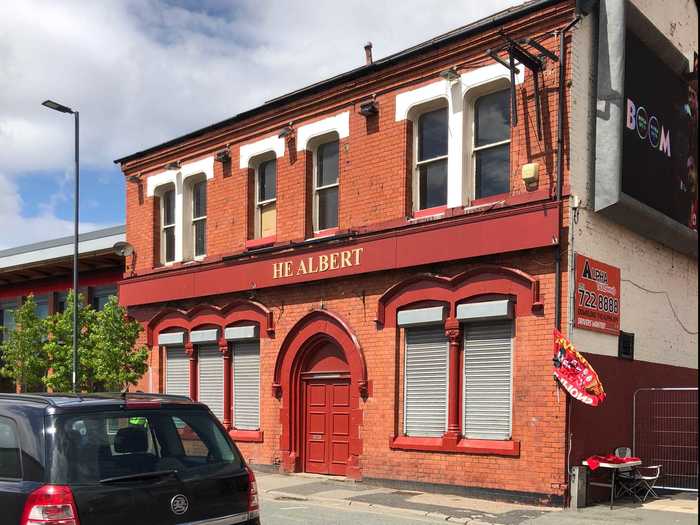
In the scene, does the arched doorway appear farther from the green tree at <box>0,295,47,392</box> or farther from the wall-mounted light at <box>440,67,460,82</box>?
the green tree at <box>0,295,47,392</box>

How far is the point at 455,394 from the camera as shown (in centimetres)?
1427

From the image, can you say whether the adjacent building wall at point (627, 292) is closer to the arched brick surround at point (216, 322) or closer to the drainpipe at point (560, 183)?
the drainpipe at point (560, 183)

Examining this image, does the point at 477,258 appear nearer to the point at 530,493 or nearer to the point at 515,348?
the point at 515,348

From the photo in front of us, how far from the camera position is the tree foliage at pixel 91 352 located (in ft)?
63.8

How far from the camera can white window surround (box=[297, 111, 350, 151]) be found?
55.0 ft

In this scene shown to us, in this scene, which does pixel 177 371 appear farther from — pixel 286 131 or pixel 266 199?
pixel 286 131

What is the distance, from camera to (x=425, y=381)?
48.9 feet

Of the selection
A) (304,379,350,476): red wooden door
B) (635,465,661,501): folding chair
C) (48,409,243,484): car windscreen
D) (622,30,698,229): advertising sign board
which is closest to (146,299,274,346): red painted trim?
(304,379,350,476): red wooden door

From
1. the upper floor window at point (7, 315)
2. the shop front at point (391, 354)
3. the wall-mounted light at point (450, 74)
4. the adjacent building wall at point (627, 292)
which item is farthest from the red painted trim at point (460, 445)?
the upper floor window at point (7, 315)

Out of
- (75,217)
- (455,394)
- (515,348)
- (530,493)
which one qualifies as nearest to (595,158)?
(515,348)

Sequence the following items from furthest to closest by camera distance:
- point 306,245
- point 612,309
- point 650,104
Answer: point 306,245
point 650,104
point 612,309

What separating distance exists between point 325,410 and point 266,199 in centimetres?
493

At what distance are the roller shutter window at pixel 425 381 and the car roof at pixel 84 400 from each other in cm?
865

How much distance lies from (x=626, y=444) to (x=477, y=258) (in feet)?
13.1
